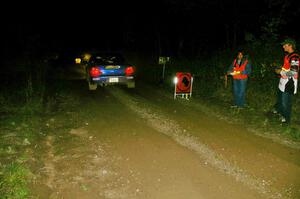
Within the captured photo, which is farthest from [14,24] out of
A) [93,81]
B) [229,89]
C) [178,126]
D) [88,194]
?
[88,194]

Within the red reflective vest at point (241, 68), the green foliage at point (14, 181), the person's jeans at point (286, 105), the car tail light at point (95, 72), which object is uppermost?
the red reflective vest at point (241, 68)

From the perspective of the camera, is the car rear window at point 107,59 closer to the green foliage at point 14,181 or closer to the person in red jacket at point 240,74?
the person in red jacket at point 240,74

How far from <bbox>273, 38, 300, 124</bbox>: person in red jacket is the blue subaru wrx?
745 centimetres

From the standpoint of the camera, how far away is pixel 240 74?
408 inches

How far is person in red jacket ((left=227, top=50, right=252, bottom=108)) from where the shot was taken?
10.3 m

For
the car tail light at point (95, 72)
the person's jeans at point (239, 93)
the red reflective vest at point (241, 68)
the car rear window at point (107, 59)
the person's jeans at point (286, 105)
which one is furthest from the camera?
the car rear window at point (107, 59)

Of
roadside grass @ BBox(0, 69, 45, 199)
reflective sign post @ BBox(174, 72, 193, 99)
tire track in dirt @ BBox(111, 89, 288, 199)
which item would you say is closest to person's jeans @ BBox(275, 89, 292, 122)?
tire track in dirt @ BBox(111, 89, 288, 199)

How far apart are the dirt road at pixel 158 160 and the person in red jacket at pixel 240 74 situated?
1.60m

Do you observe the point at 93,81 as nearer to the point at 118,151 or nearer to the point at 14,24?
the point at 118,151

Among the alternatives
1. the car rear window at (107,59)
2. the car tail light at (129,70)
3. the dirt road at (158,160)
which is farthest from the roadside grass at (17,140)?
the car tail light at (129,70)

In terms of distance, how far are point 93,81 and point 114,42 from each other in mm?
36961

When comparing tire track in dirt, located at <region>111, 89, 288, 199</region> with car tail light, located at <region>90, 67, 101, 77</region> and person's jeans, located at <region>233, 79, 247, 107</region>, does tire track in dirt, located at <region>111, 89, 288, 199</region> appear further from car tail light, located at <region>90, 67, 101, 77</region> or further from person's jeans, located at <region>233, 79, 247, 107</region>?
car tail light, located at <region>90, 67, 101, 77</region>

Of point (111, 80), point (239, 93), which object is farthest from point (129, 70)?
point (239, 93)

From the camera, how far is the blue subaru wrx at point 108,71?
14196 millimetres
